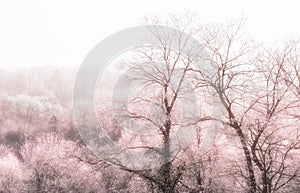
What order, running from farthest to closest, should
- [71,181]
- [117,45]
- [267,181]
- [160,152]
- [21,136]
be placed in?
1. [21,136]
2. [71,181]
3. [117,45]
4. [160,152]
5. [267,181]

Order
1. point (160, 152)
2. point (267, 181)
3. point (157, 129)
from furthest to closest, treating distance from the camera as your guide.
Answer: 1. point (157, 129)
2. point (160, 152)
3. point (267, 181)

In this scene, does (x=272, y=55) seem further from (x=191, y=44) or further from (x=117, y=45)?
(x=117, y=45)

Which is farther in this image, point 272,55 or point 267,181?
point 272,55

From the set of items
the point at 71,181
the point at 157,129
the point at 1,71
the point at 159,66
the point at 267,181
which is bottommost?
the point at 71,181

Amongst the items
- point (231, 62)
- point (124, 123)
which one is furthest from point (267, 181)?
point (124, 123)

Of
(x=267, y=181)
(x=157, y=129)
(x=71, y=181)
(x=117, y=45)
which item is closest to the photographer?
(x=267, y=181)

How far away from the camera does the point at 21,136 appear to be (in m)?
75.8

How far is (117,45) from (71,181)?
32.1m

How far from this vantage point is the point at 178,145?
65.0 feet

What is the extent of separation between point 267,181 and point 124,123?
23.1 feet

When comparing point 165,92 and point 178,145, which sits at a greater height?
point 165,92

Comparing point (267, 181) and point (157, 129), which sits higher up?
point (157, 129)

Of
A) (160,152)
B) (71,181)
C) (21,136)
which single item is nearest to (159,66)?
(160,152)

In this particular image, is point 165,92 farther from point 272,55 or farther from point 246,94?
point 272,55
